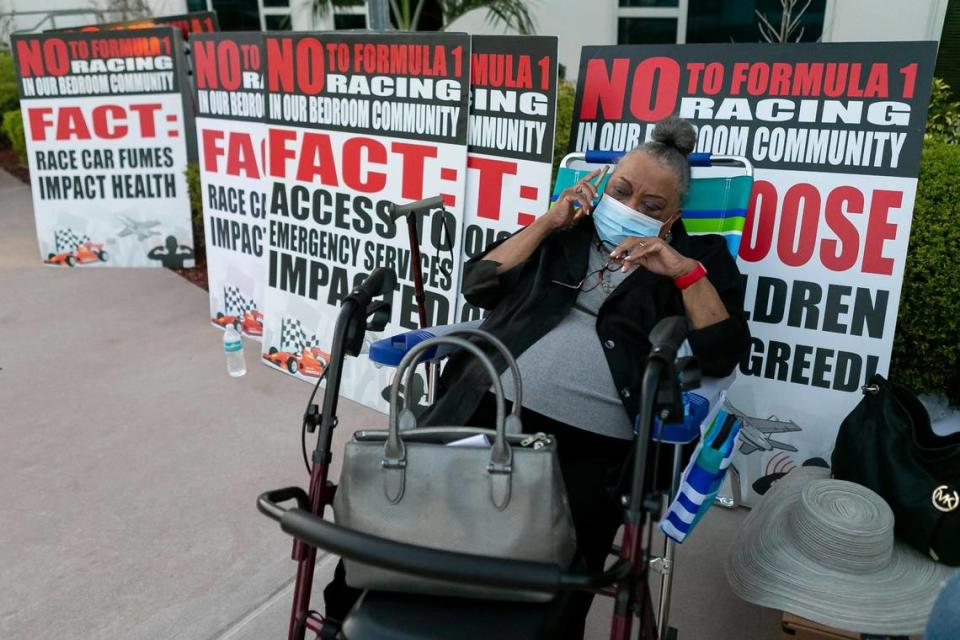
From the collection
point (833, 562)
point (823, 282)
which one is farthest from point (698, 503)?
point (823, 282)

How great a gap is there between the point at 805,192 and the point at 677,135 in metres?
0.67

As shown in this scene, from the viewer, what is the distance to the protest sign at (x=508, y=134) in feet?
10.5

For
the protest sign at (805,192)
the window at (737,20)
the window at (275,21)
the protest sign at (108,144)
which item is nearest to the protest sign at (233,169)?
the protest sign at (108,144)

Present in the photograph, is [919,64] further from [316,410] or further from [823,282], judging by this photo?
[316,410]

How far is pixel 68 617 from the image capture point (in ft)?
8.33

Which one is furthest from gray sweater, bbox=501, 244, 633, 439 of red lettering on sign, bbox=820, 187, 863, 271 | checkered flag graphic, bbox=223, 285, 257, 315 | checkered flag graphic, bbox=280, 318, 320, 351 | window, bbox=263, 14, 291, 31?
window, bbox=263, 14, 291, 31

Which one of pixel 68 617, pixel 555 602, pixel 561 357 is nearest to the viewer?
pixel 555 602

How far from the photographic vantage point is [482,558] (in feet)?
4.50

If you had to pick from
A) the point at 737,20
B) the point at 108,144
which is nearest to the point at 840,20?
the point at 737,20

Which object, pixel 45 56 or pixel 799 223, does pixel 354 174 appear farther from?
pixel 45 56

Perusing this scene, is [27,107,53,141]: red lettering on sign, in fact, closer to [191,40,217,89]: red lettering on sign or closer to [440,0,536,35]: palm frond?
[191,40,217,89]: red lettering on sign

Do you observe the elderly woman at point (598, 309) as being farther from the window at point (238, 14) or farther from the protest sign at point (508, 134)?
the window at point (238, 14)

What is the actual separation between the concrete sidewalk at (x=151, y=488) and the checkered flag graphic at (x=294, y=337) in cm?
19

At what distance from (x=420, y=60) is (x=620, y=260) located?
1.62 meters
